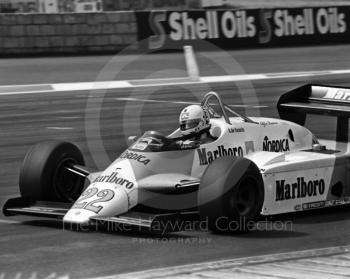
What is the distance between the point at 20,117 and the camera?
17750 millimetres

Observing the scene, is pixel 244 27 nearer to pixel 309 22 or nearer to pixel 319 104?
pixel 309 22

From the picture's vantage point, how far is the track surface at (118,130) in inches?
306

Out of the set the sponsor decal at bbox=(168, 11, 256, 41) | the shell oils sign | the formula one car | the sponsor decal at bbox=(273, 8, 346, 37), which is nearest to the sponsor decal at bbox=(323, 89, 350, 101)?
the formula one car

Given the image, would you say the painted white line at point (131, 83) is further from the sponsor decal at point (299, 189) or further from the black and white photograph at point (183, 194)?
the sponsor decal at point (299, 189)

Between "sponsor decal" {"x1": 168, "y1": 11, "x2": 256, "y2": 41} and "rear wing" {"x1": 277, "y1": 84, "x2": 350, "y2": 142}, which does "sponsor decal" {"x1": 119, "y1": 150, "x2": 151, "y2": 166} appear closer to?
"rear wing" {"x1": 277, "y1": 84, "x2": 350, "y2": 142}

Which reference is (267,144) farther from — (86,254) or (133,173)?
(86,254)

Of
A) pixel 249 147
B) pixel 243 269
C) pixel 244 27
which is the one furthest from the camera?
pixel 244 27

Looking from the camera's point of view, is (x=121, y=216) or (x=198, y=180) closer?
(x=121, y=216)

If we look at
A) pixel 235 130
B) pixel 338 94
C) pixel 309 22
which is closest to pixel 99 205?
pixel 235 130

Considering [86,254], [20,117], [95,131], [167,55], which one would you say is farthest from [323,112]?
[167,55]

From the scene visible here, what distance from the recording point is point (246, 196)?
346 inches

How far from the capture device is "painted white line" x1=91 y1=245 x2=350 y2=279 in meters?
7.07

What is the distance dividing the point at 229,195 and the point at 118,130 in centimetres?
788

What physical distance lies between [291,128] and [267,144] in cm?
46
